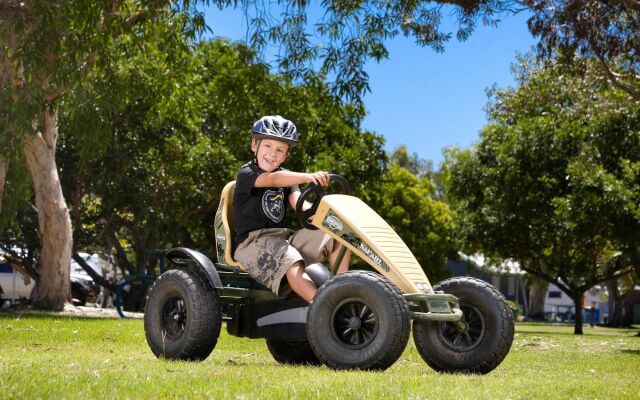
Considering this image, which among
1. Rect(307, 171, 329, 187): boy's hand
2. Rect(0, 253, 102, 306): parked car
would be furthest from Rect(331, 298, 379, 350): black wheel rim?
Rect(0, 253, 102, 306): parked car

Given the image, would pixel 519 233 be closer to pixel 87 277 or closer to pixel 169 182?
pixel 169 182

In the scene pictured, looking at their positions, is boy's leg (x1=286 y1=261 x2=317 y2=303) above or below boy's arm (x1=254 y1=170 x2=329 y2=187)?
below

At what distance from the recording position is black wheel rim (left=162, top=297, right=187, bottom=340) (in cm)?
848

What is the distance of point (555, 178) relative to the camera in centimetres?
3284

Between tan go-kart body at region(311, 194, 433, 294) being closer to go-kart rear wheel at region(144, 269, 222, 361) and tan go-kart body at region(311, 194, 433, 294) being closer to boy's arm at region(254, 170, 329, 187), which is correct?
boy's arm at region(254, 170, 329, 187)

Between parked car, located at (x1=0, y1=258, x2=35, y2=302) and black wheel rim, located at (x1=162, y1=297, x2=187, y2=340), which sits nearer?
black wheel rim, located at (x1=162, y1=297, x2=187, y2=340)

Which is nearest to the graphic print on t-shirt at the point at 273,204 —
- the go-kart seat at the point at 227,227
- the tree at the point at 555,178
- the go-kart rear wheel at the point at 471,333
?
the go-kart seat at the point at 227,227

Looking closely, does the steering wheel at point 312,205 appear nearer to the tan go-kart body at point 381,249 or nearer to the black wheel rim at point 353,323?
the tan go-kart body at point 381,249

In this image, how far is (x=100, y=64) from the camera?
13.6 m

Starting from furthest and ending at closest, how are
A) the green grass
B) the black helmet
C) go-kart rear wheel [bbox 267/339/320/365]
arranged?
1. go-kart rear wheel [bbox 267/339/320/365]
2. the black helmet
3. the green grass

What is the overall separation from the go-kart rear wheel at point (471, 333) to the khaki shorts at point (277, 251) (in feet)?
3.11

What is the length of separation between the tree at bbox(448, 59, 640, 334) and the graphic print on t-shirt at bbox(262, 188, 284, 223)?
1569 cm

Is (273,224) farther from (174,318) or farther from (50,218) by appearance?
(50,218)

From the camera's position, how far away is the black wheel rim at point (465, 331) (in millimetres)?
7910
